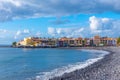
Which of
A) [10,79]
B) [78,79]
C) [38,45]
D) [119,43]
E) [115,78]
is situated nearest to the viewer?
[115,78]

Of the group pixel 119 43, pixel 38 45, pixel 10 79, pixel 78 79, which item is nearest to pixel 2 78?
pixel 10 79

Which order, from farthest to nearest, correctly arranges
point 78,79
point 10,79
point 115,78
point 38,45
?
1. point 38,45
2. point 10,79
3. point 78,79
4. point 115,78

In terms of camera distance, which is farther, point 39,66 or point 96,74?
point 39,66

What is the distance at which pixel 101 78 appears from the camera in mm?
19297

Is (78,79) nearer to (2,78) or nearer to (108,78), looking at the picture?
(108,78)

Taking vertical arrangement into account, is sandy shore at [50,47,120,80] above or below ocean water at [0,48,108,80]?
above

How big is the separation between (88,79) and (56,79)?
321 cm

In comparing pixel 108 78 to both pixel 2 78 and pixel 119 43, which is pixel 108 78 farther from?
pixel 119 43

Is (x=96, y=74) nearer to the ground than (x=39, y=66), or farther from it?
farther from it

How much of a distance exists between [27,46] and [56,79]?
180 metres

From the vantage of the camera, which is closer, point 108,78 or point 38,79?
point 108,78

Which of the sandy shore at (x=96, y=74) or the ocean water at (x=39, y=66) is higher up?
the sandy shore at (x=96, y=74)

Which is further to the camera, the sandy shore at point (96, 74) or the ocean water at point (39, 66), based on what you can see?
the ocean water at point (39, 66)

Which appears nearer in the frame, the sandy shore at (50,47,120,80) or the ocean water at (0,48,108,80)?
the sandy shore at (50,47,120,80)
